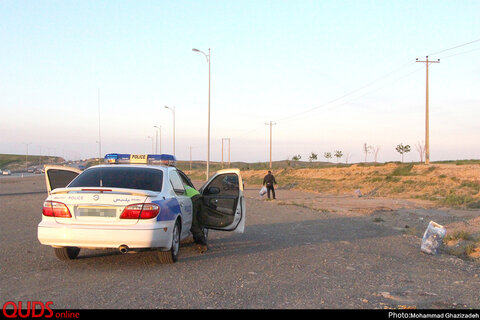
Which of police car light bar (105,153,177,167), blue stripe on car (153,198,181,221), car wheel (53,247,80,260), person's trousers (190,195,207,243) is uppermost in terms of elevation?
police car light bar (105,153,177,167)

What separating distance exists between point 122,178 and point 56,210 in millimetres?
1208

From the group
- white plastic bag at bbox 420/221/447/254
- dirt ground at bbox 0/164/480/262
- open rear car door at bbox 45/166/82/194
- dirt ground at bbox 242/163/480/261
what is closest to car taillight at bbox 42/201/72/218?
open rear car door at bbox 45/166/82/194

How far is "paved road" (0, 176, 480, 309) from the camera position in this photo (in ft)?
19.2

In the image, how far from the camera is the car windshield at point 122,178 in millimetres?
8125

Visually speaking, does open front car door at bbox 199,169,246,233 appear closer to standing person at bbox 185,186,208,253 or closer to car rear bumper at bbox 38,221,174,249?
standing person at bbox 185,186,208,253

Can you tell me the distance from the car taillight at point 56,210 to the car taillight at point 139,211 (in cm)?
84

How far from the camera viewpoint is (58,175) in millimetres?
9438

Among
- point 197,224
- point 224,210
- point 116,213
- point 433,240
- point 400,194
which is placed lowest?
point 400,194

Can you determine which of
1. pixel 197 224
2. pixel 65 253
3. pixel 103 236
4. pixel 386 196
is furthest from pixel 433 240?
pixel 386 196

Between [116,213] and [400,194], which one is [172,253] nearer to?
[116,213]

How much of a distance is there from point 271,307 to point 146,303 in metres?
1.39

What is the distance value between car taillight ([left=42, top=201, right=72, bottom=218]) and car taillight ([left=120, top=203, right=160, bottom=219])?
0.84 meters

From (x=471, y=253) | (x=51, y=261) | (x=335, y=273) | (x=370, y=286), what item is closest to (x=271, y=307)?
(x=370, y=286)
